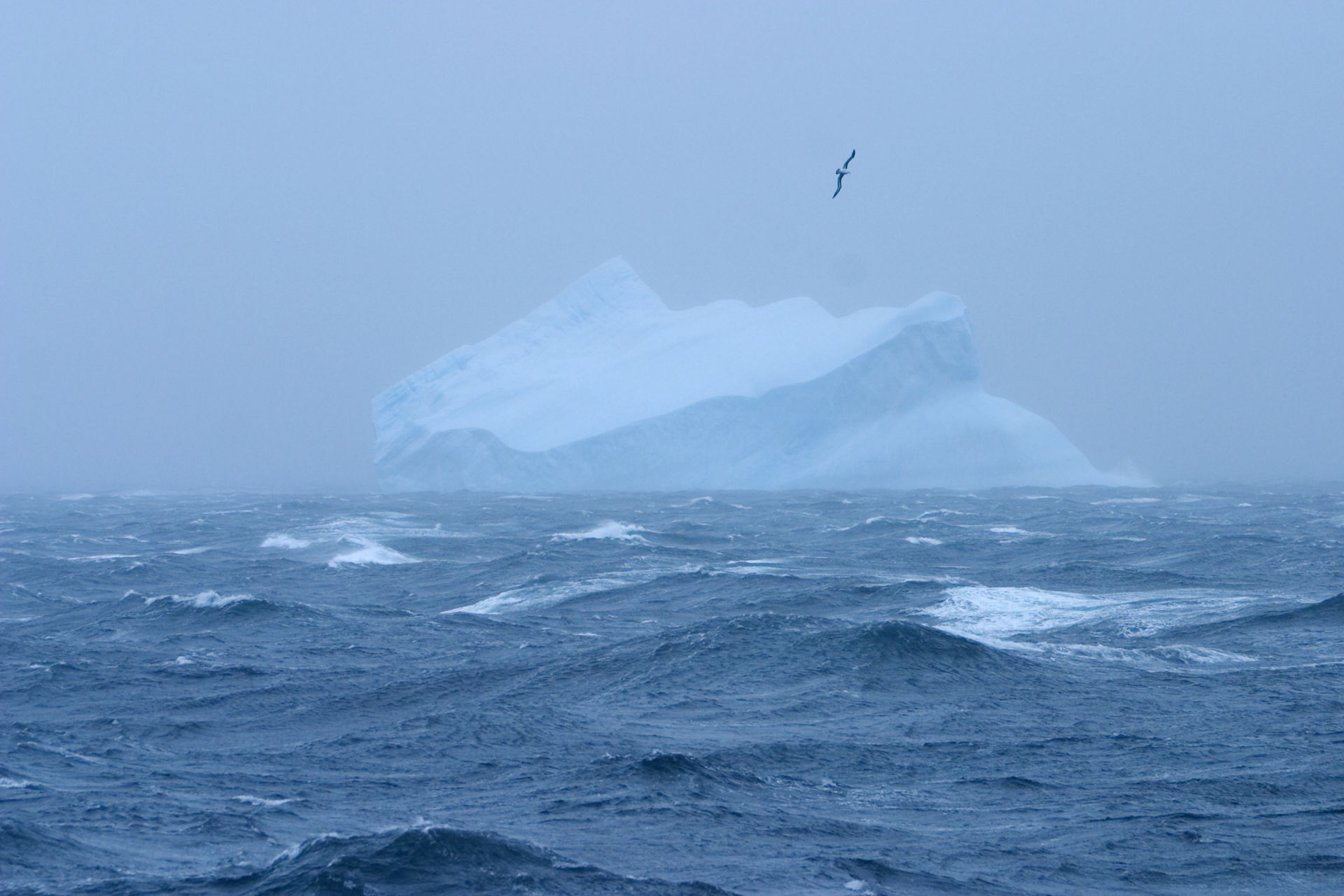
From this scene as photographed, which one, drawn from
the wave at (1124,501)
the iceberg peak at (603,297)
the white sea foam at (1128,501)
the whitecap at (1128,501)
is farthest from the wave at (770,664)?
the iceberg peak at (603,297)

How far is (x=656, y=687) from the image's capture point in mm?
10305

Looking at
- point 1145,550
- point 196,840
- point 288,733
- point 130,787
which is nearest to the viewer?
point 196,840

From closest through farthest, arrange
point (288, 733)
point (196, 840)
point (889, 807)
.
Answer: point (196, 840), point (889, 807), point (288, 733)

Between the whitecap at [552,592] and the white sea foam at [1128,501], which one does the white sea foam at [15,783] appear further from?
the white sea foam at [1128,501]

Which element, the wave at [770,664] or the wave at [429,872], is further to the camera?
the wave at [770,664]

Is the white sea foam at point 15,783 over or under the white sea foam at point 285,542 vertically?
under

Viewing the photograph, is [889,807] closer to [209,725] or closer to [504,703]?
[504,703]

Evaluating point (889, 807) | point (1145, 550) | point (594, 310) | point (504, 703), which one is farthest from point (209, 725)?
point (594, 310)

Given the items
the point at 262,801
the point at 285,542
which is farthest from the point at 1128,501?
the point at 262,801

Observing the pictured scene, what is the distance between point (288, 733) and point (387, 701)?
1056mm

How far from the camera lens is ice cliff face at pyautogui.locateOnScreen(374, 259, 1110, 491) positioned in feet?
134

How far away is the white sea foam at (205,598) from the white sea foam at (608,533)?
848 centimetres

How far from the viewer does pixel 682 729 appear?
353 inches

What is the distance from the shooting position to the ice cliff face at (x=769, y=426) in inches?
1613
